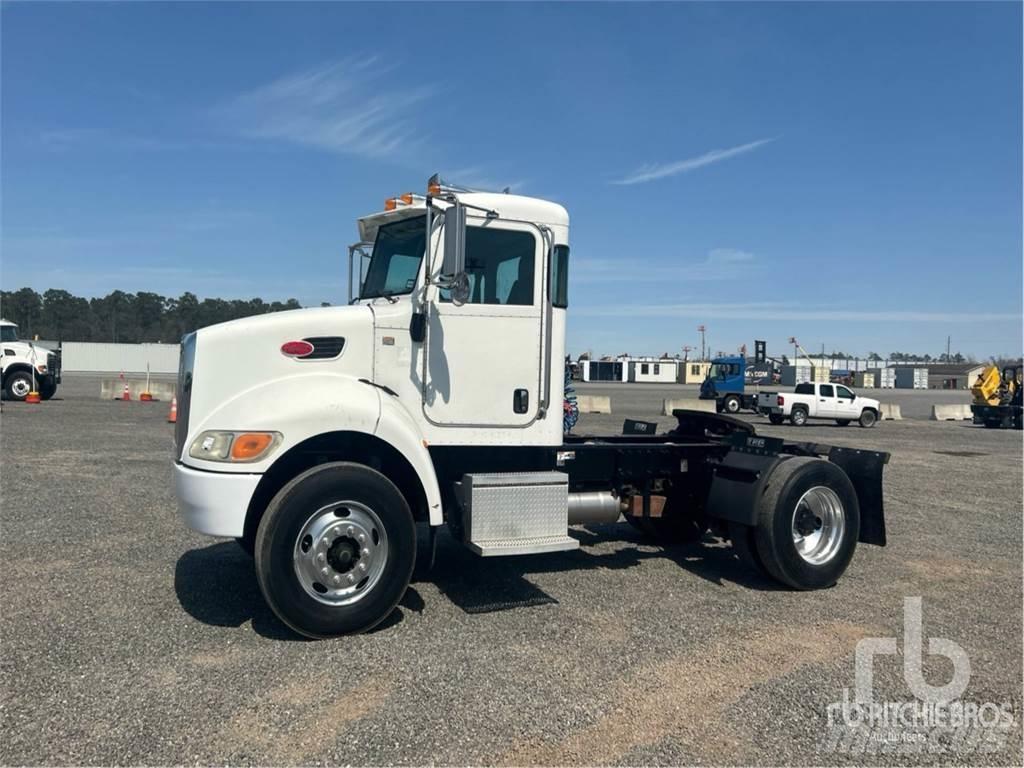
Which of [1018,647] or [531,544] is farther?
[531,544]

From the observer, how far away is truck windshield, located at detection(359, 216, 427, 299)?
5922mm

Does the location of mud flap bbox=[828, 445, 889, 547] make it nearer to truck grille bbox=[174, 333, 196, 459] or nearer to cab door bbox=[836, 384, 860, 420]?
truck grille bbox=[174, 333, 196, 459]

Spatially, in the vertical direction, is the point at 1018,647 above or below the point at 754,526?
below

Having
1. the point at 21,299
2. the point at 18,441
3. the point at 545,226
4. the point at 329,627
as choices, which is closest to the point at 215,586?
the point at 329,627

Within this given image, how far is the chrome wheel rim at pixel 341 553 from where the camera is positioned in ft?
16.4

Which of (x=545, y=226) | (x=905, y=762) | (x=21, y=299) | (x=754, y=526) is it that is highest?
(x=21, y=299)

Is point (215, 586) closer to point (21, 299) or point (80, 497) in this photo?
point (80, 497)

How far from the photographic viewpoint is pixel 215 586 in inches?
241

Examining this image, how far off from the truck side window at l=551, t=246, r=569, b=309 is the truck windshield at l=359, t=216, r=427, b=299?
1.01m

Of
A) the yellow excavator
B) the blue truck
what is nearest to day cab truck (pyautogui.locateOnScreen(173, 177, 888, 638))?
the yellow excavator

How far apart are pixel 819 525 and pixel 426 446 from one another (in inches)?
138

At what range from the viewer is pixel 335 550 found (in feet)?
16.6

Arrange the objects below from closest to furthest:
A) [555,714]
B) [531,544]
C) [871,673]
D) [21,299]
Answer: [555,714] → [871,673] → [531,544] → [21,299]

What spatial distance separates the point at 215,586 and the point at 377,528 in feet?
5.89
